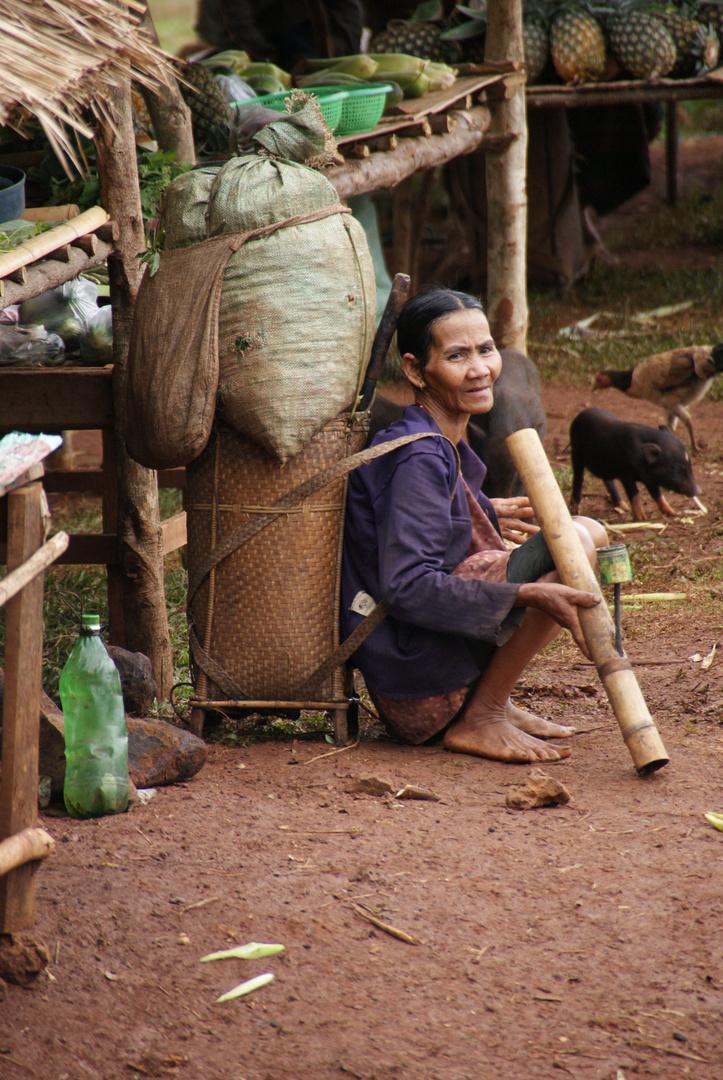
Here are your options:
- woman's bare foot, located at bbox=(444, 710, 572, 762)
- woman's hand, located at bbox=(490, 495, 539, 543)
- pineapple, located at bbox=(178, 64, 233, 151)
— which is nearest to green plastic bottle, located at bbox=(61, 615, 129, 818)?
woman's bare foot, located at bbox=(444, 710, 572, 762)

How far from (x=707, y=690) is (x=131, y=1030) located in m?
2.50

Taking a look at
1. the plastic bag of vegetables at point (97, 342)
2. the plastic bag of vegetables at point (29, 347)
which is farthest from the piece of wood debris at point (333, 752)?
the plastic bag of vegetables at point (29, 347)

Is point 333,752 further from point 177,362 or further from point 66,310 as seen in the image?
point 66,310

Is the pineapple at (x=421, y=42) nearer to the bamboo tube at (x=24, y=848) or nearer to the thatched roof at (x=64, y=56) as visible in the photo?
Answer: the thatched roof at (x=64, y=56)

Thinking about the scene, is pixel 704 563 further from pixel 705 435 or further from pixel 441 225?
pixel 441 225

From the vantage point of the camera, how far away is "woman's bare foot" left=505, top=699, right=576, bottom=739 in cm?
353

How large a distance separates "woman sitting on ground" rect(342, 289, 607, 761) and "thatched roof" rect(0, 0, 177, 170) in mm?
1053

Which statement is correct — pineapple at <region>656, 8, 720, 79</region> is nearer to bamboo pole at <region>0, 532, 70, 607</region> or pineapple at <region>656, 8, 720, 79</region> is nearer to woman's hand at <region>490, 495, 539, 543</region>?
woman's hand at <region>490, 495, 539, 543</region>

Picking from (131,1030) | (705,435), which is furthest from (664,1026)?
(705,435)

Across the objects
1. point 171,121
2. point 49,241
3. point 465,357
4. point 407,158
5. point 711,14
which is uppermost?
point 711,14

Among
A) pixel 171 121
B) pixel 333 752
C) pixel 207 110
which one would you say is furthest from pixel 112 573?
pixel 207 110

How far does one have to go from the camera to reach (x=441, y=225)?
15.4 metres

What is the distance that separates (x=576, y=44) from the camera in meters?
9.42

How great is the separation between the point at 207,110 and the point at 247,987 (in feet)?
13.9
